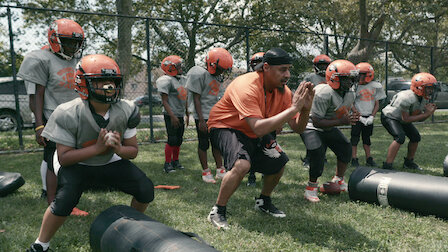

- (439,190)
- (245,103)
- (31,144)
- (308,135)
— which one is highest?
(245,103)

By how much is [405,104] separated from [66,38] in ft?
16.9

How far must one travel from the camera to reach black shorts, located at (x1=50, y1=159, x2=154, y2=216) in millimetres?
2688

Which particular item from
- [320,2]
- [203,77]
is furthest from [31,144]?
[320,2]

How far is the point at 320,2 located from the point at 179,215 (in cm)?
1945

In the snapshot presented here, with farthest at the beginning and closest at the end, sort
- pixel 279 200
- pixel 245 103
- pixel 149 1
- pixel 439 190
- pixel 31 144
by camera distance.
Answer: pixel 149 1
pixel 31 144
pixel 279 200
pixel 439 190
pixel 245 103

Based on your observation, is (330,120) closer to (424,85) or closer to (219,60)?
(219,60)

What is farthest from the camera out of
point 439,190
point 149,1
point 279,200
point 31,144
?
point 149,1

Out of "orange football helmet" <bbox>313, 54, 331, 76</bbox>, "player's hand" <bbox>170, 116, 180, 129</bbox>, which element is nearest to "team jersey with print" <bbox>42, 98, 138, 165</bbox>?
"player's hand" <bbox>170, 116, 180, 129</bbox>

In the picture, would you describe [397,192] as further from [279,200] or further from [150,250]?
[150,250]

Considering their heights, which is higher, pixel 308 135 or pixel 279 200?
pixel 308 135

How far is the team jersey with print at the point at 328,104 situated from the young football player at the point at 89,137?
8.36 ft

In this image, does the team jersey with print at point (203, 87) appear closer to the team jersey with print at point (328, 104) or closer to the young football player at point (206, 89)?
the young football player at point (206, 89)

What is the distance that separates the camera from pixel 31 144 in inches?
335

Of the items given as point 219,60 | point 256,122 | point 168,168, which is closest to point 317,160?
point 256,122
